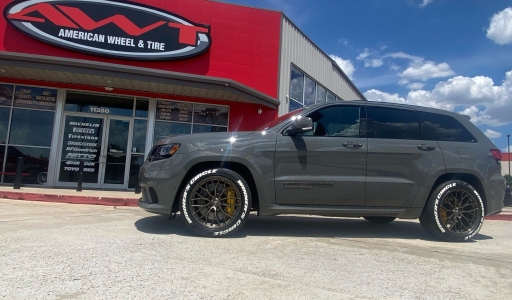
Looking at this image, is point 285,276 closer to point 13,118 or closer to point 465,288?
point 465,288

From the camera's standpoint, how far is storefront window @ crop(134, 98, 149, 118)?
1165 cm

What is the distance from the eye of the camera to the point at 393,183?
4.74 m

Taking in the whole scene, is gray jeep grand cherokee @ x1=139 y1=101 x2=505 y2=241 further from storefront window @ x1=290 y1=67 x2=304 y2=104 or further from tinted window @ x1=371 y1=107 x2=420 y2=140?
storefront window @ x1=290 y1=67 x2=304 y2=104

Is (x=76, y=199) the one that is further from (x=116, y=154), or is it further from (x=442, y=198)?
(x=442, y=198)

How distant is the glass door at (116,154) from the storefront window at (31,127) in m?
1.72

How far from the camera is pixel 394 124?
16.5ft

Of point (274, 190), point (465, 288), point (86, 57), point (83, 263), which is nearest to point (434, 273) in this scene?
point (465, 288)

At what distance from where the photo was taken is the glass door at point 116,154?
37.3 feet

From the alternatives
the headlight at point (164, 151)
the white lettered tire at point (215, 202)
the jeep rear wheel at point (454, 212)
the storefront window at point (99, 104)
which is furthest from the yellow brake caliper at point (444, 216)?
the storefront window at point (99, 104)

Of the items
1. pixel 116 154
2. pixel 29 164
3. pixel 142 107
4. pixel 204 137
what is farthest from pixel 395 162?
pixel 29 164

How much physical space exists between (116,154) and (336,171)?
8764 mm

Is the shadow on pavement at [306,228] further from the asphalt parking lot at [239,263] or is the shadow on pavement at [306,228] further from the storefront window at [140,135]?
the storefront window at [140,135]

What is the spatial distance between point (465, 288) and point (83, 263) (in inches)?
132

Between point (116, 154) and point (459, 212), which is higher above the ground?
point (116, 154)
